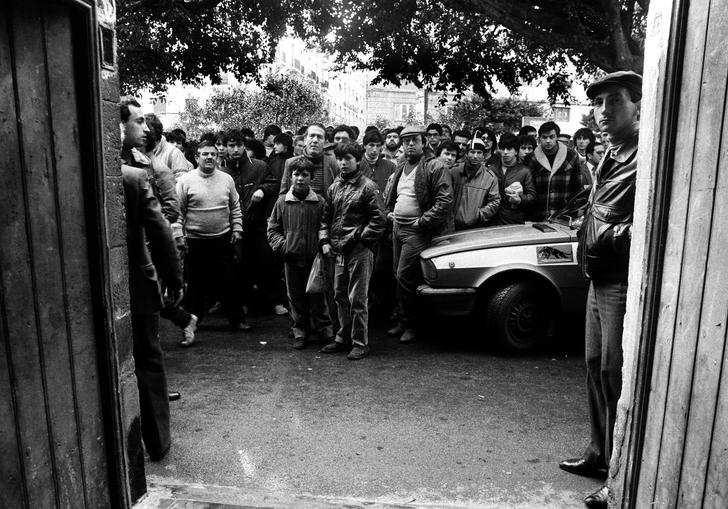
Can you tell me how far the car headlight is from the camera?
577 cm

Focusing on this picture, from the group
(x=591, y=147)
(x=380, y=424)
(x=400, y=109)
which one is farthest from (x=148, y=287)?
(x=400, y=109)

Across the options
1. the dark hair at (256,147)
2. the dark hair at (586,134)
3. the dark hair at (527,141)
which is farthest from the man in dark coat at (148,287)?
the dark hair at (586,134)

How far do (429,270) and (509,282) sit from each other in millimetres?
727

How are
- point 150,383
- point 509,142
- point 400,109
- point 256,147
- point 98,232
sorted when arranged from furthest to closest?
point 400,109 < point 256,147 < point 509,142 < point 150,383 < point 98,232

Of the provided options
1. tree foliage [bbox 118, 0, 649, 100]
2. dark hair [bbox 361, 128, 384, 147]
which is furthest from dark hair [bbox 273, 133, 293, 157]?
tree foliage [bbox 118, 0, 649, 100]

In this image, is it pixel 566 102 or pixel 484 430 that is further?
pixel 566 102

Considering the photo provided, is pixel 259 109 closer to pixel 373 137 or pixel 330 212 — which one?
pixel 373 137

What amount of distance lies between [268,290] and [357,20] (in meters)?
6.73

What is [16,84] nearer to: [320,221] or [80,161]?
[80,161]

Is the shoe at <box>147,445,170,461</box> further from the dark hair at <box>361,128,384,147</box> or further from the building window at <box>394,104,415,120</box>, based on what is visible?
the building window at <box>394,104,415,120</box>

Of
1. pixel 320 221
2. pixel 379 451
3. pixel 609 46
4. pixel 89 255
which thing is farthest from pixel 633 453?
pixel 609 46

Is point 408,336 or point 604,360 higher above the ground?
point 604,360

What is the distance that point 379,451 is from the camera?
12.9 feet

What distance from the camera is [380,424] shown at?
4.33 meters
